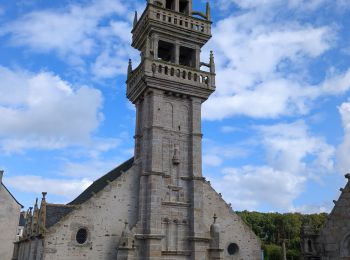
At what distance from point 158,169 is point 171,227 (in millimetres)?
3734

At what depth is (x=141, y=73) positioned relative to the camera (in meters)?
27.3

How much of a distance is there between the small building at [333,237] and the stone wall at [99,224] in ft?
34.2

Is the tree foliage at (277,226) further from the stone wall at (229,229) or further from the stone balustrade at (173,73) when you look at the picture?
the stone balustrade at (173,73)

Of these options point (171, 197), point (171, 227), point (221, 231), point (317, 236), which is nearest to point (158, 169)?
point (171, 197)

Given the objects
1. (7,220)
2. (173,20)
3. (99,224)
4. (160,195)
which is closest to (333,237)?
(160,195)

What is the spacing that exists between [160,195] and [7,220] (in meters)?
22.9

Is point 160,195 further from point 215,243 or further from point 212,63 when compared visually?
point 212,63

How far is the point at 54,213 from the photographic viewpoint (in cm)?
2548

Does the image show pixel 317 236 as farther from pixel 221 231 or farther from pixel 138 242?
pixel 138 242

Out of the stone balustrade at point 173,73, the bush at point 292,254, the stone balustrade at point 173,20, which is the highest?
the stone balustrade at point 173,20

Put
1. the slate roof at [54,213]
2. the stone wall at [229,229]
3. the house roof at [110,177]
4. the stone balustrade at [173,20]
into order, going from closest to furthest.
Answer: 1. the slate roof at [54,213]
2. the stone wall at [229,229]
3. the stone balustrade at [173,20]
4. the house roof at [110,177]

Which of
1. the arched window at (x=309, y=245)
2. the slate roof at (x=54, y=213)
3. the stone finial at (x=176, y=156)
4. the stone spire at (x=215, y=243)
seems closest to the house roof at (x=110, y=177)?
the slate roof at (x=54, y=213)

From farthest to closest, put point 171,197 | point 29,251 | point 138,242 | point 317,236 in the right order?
point 29,251
point 171,197
point 138,242
point 317,236

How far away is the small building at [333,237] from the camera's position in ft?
66.5
